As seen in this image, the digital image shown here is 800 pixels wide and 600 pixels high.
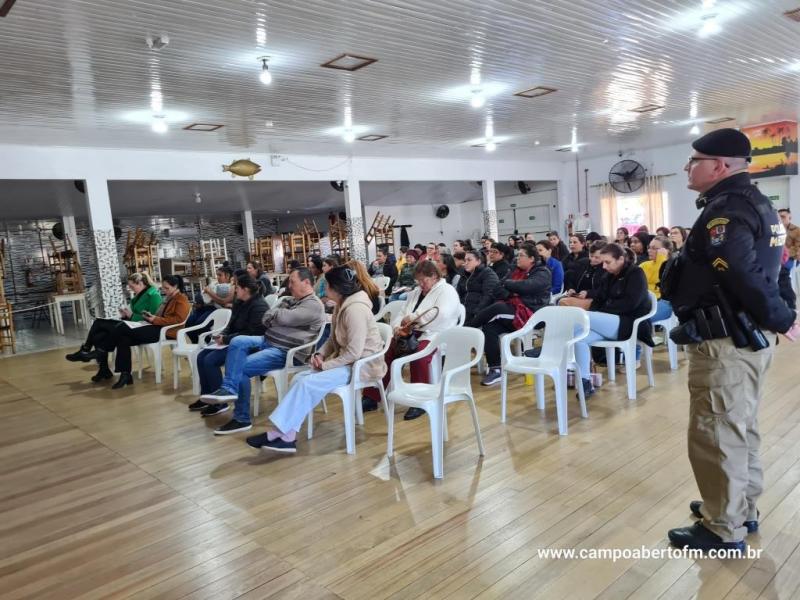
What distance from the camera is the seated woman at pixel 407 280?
719 centimetres

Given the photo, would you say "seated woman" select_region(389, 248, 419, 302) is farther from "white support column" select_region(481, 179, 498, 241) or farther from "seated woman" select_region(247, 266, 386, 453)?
"white support column" select_region(481, 179, 498, 241)

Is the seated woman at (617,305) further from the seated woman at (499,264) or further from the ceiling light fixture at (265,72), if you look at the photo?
the ceiling light fixture at (265,72)

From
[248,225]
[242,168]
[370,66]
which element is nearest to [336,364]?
[370,66]

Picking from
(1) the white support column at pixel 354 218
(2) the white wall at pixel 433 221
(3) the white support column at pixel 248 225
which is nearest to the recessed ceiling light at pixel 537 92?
(1) the white support column at pixel 354 218

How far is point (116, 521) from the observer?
280 centimetres

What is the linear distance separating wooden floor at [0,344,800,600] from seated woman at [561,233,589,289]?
2313 mm

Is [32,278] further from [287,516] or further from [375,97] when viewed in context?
[287,516]

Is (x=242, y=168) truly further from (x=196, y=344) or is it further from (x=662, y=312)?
(x=662, y=312)

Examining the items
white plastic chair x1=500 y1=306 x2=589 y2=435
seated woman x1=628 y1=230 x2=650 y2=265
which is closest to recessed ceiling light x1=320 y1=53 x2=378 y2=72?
white plastic chair x1=500 y1=306 x2=589 y2=435

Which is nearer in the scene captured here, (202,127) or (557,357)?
(557,357)

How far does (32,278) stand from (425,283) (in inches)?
487

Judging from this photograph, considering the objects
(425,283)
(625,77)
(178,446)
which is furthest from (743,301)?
(625,77)

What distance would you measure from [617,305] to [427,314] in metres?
1.30

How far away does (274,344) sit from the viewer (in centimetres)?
409
